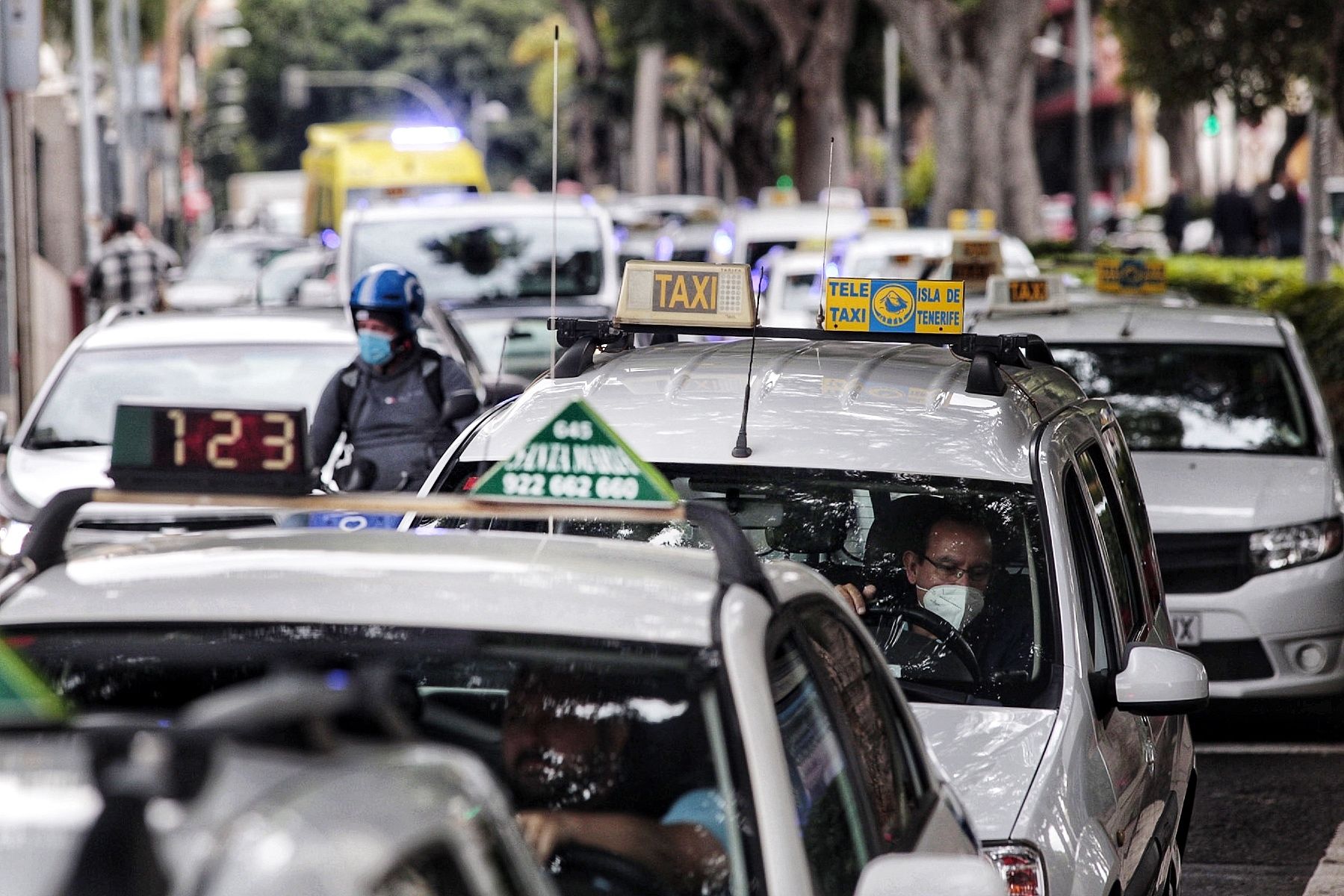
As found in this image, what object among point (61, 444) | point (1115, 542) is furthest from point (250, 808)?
point (61, 444)

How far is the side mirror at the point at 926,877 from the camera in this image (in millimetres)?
2672

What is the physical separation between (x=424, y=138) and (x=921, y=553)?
21.4m

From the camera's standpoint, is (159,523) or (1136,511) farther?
(159,523)

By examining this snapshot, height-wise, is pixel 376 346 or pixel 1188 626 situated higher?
pixel 376 346

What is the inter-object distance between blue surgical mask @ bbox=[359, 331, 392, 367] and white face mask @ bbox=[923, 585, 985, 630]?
340 centimetres

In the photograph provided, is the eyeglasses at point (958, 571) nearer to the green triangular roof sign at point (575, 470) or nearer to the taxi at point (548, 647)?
the taxi at point (548, 647)

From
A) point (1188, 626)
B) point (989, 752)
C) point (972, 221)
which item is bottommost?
point (1188, 626)

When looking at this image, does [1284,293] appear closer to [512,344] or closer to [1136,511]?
[512,344]

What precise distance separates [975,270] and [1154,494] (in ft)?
12.9

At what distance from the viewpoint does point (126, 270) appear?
56.9 feet

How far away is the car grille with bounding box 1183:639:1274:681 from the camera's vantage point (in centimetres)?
765

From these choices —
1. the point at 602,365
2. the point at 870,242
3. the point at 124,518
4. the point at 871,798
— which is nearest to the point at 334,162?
the point at 870,242

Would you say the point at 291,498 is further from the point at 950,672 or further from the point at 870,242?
the point at 870,242

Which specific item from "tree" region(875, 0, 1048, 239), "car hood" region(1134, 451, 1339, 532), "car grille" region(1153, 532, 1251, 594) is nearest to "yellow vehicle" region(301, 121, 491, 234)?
"tree" region(875, 0, 1048, 239)
